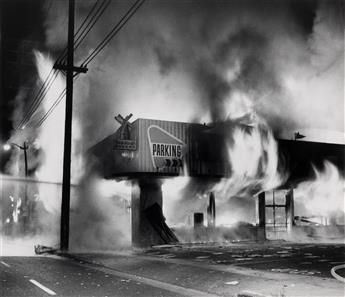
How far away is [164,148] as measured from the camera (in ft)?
83.1

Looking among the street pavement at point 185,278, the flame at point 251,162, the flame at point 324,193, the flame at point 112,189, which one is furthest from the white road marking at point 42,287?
the flame at point 324,193

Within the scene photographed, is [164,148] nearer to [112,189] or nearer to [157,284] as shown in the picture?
[112,189]

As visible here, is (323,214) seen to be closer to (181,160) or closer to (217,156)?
(217,156)

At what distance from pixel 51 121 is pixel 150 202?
19130mm

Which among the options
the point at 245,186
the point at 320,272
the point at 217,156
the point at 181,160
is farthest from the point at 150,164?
the point at 320,272

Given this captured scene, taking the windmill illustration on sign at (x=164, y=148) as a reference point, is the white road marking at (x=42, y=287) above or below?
below

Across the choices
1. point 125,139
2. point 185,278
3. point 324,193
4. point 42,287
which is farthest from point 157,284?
point 324,193

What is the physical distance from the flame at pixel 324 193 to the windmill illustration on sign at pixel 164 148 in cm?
988

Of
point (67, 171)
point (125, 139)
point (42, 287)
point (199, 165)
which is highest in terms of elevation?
point (125, 139)

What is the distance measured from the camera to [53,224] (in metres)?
36.9

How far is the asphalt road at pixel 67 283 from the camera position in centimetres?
1001

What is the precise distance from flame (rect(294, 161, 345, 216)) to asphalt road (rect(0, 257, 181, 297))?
19744mm

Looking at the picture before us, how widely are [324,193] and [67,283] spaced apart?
23801mm

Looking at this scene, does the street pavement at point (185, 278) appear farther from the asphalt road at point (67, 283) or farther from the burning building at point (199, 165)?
the burning building at point (199, 165)
